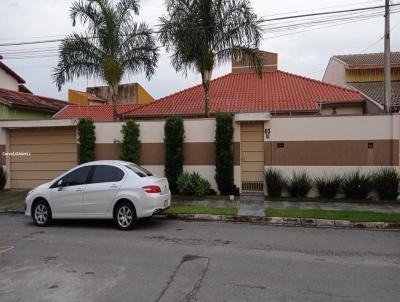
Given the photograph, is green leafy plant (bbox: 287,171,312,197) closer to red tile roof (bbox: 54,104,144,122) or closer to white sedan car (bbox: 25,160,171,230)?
white sedan car (bbox: 25,160,171,230)

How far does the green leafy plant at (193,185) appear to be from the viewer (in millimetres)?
15328

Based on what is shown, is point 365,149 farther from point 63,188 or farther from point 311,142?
point 63,188

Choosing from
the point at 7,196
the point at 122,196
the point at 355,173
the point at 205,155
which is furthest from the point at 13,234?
the point at 355,173

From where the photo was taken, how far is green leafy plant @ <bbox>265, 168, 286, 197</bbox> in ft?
50.0

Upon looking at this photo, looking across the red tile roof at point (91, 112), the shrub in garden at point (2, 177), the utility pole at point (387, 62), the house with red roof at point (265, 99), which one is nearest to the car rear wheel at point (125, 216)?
the house with red roof at point (265, 99)

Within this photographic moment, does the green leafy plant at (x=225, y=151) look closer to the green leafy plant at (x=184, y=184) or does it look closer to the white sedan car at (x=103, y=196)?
the green leafy plant at (x=184, y=184)

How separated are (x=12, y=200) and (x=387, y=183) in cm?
1327

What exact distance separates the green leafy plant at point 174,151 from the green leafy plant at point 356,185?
6.02 meters

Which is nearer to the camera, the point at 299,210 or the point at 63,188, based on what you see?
the point at 63,188

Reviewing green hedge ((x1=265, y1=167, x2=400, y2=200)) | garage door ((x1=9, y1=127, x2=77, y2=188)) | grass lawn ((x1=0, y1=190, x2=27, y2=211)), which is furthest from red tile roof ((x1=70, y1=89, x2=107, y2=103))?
green hedge ((x1=265, y1=167, x2=400, y2=200))

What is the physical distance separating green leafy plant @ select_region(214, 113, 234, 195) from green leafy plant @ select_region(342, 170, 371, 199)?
13.3 feet

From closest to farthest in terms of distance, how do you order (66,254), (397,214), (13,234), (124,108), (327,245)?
1. (66,254)
2. (327,245)
3. (13,234)
4. (397,214)
5. (124,108)

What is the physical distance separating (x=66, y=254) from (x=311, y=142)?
33.0 ft

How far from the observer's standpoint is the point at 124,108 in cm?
3086
